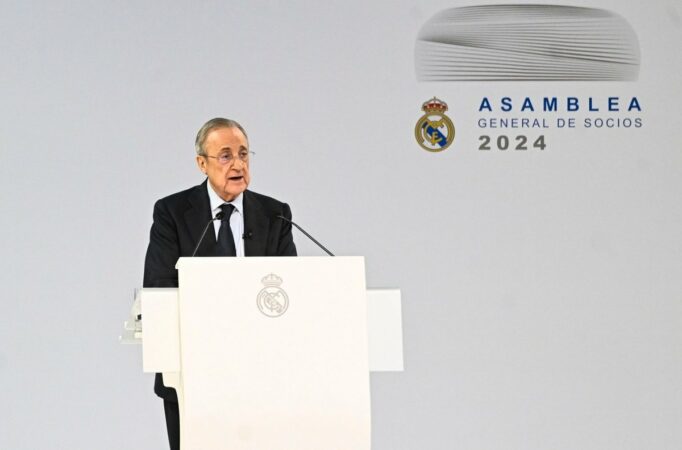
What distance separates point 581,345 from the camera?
483 cm

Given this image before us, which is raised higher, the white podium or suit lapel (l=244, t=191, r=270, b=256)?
suit lapel (l=244, t=191, r=270, b=256)

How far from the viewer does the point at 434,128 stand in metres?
4.77

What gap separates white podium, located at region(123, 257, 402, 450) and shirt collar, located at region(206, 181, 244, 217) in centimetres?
120

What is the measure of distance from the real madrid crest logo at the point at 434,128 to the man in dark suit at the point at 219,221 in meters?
1.07

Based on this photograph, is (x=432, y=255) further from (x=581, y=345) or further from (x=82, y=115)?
(x=82, y=115)

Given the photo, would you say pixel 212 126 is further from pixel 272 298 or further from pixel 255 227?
pixel 272 298

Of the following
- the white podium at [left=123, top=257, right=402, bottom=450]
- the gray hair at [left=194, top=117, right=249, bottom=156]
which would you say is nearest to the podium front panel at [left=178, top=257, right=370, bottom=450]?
the white podium at [left=123, top=257, right=402, bottom=450]

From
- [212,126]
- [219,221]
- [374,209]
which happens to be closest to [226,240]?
[219,221]

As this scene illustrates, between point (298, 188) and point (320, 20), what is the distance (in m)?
0.73

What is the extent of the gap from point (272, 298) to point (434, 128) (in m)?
2.30

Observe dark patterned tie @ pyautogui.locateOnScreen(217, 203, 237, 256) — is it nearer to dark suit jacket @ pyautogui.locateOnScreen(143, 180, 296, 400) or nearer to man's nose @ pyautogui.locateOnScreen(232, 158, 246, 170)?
dark suit jacket @ pyautogui.locateOnScreen(143, 180, 296, 400)

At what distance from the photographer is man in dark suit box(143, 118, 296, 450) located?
3719 mm

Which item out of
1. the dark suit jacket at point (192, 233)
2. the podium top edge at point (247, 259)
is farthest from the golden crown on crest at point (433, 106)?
the podium top edge at point (247, 259)

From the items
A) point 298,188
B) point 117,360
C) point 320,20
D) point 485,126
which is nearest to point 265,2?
point 320,20
